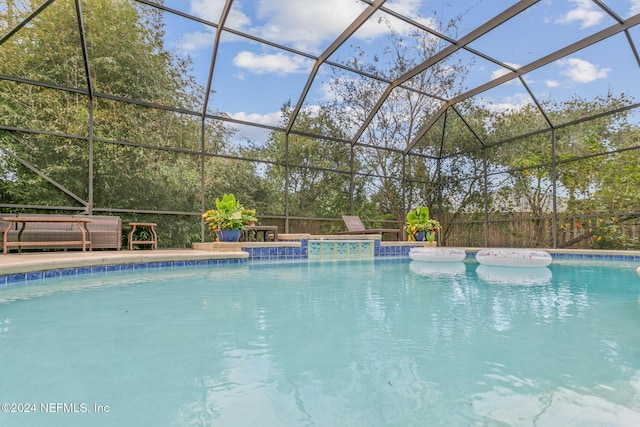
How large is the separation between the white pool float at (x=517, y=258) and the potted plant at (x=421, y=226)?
2.83 m

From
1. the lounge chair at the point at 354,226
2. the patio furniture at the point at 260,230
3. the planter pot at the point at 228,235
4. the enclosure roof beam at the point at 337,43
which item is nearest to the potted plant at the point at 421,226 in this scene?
the lounge chair at the point at 354,226

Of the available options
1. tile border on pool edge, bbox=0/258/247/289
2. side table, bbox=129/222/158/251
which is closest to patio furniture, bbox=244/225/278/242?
tile border on pool edge, bbox=0/258/247/289

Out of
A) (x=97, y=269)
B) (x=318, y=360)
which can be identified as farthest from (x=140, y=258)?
(x=318, y=360)

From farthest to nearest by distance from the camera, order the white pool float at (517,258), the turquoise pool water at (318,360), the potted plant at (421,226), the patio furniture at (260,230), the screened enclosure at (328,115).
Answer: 1. the potted plant at (421,226)
2. the patio furniture at (260,230)
3. the screened enclosure at (328,115)
4. the white pool float at (517,258)
5. the turquoise pool water at (318,360)

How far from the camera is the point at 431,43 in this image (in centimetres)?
943

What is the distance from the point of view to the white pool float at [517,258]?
5875 millimetres

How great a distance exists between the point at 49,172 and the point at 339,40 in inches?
236

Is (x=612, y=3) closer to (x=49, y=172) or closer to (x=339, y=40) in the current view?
(x=339, y=40)

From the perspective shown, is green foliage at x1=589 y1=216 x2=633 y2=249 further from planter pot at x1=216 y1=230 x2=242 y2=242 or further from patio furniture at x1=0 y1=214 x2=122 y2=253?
patio furniture at x1=0 y1=214 x2=122 y2=253

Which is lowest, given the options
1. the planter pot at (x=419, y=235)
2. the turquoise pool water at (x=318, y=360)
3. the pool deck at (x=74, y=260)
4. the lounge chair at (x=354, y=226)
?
the turquoise pool water at (x=318, y=360)

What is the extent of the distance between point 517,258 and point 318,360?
5672mm

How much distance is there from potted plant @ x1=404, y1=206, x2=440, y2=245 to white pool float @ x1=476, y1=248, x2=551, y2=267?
2834 millimetres

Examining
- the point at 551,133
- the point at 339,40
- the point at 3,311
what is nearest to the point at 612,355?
the point at 3,311

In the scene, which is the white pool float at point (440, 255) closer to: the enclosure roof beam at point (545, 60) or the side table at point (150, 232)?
the enclosure roof beam at point (545, 60)
